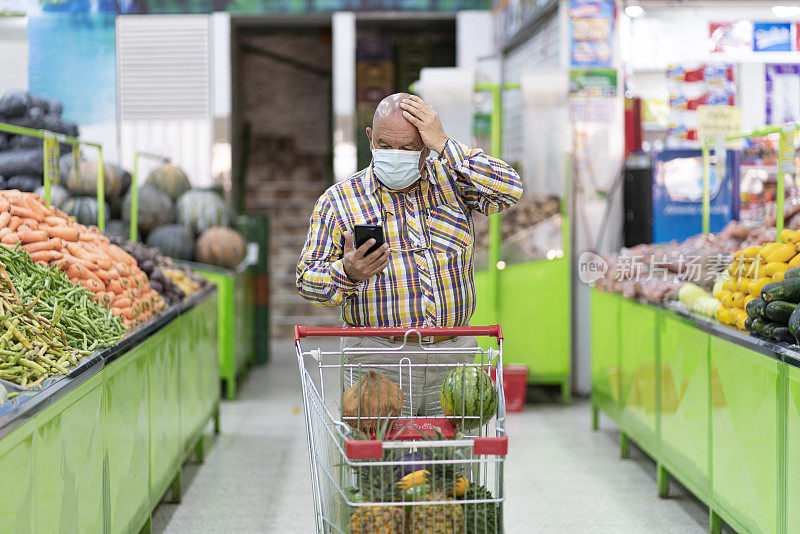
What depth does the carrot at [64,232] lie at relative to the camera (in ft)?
13.5

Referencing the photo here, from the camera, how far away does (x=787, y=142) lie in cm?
414

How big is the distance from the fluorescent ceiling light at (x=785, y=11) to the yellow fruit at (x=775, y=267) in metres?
5.79

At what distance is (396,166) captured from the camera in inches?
111

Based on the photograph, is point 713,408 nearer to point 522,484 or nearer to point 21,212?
point 522,484

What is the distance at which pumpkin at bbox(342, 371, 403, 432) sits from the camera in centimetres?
244

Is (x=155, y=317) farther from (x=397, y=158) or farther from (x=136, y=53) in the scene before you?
(x=136, y=53)

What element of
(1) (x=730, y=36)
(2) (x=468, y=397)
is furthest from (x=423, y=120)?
(1) (x=730, y=36)

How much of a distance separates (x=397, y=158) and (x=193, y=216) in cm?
539

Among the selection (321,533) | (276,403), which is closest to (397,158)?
(321,533)

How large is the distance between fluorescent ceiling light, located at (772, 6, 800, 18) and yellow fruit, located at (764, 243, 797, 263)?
18.6 ft

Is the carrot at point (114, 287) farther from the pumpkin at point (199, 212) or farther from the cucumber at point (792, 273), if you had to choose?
the pumpkin at point (199, 212)

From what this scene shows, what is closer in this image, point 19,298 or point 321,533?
point 321,533

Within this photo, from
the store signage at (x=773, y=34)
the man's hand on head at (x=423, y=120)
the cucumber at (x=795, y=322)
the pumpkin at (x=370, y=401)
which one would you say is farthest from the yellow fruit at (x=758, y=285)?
the store signage at (x=773, y=34)

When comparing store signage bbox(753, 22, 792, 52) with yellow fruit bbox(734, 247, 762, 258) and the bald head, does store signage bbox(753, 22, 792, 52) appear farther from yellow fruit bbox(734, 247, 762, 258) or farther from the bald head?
the bald head
